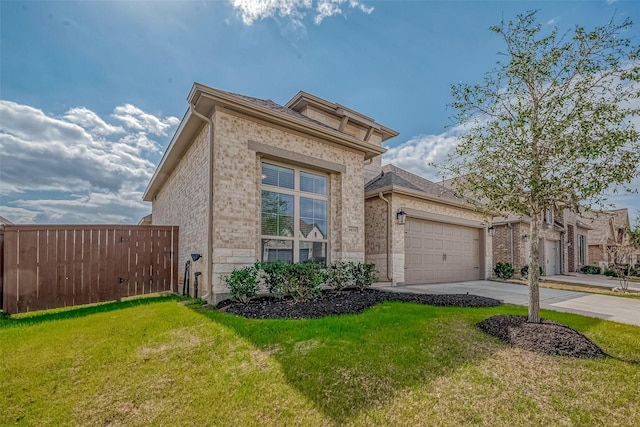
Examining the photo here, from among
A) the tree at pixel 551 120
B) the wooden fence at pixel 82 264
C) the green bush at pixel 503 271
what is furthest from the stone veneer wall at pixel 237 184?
the green bush at pixel 503 271

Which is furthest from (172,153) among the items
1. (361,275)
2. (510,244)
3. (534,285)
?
(510,244)

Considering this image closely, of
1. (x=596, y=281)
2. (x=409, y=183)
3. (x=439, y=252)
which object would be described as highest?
(x=409, y=183)

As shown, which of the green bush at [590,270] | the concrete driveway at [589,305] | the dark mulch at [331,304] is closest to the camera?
the dark mulch at [331,304]

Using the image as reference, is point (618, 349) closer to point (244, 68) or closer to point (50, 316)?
point (50, 316)

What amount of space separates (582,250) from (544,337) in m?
24.8

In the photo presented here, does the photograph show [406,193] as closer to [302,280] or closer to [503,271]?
[302,280]

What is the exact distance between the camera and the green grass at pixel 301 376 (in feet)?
8.91

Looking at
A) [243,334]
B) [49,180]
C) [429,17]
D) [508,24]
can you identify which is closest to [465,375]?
[243,334]

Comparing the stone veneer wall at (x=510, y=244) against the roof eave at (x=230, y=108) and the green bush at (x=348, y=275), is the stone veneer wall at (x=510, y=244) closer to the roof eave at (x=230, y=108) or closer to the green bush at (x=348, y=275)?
the roof eave at (x=230, y=108)

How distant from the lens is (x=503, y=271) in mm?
14148

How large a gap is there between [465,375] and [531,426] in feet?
2.63

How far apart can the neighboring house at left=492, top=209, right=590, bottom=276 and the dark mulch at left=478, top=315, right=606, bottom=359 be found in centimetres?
860

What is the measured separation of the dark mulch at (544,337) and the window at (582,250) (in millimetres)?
22768

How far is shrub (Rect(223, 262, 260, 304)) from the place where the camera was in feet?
19.8
